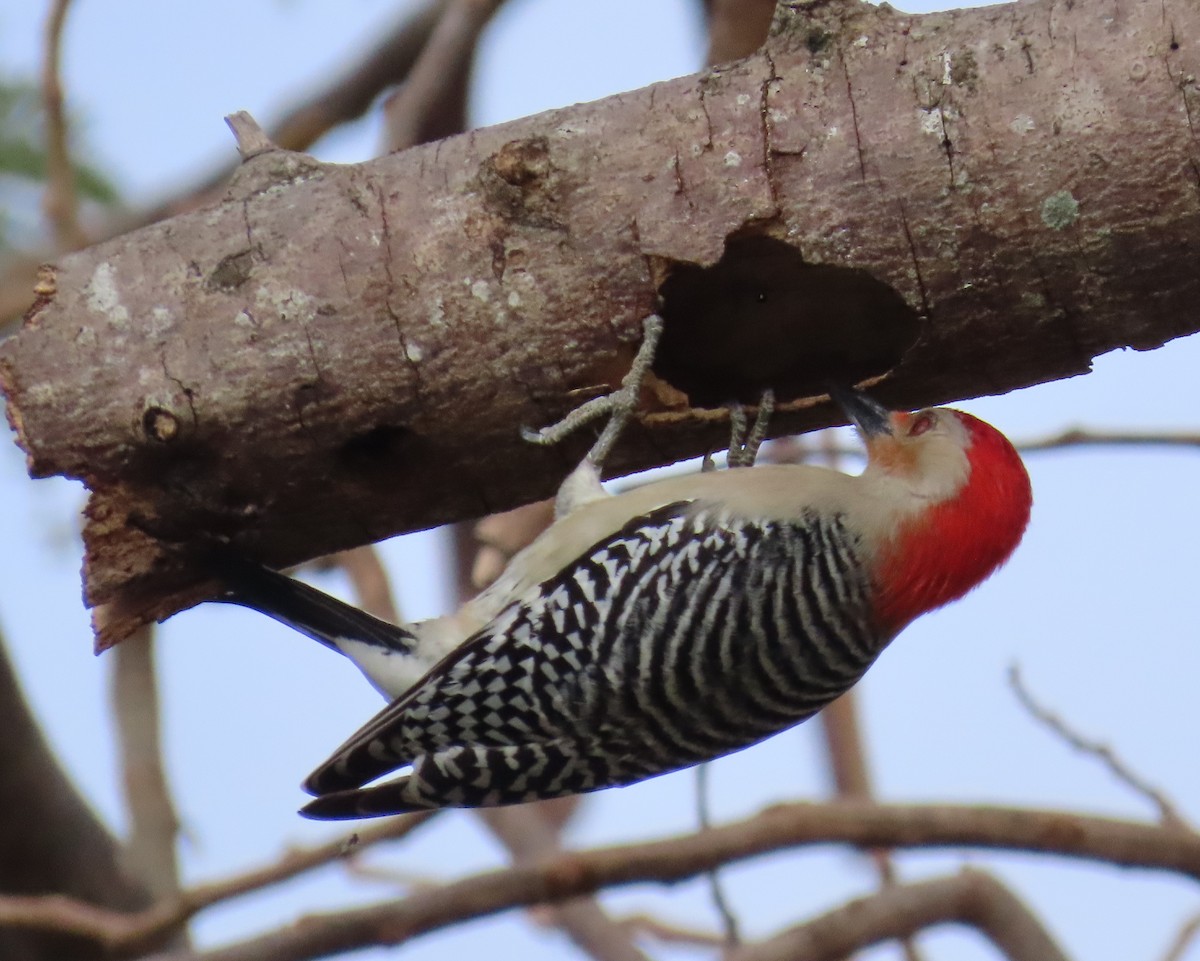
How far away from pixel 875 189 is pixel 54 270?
2007 millimetres

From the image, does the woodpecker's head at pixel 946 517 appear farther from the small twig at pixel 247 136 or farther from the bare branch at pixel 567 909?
the bare branch at pixel 567 909

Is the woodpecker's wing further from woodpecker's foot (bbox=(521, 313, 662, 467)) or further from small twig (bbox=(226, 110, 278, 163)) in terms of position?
small twig (bbox=(226, 110, 278, 163))

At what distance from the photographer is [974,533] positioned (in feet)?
12.5

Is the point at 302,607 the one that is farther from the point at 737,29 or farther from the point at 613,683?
the point at 737,29

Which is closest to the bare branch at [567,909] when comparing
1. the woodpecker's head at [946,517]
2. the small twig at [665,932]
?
the small twig at [665,932]

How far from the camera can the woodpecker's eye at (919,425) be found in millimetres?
4070

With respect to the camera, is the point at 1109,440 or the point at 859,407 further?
the point at 1109,440

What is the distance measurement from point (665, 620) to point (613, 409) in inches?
21.0

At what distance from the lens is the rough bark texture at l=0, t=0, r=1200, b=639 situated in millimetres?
3229

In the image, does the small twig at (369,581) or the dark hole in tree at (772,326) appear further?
the small twig at (369,581)

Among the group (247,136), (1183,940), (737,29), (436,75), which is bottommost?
(1183,940)

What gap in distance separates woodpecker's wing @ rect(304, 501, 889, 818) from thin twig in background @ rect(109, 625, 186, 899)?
6.40 ft

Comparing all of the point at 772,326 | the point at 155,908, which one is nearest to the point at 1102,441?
the point at 772,326

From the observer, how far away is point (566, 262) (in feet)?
11.1
